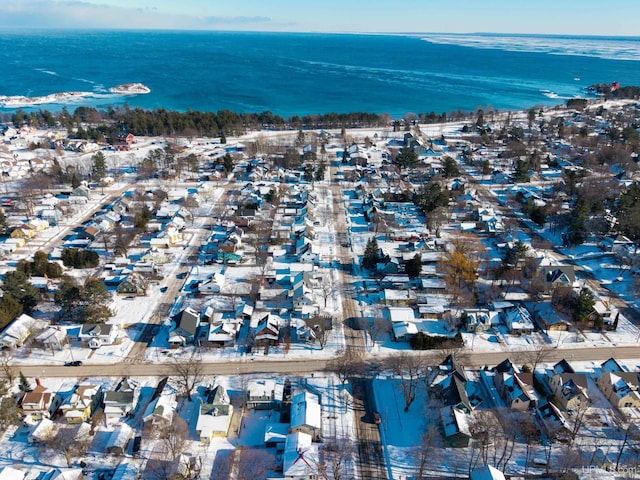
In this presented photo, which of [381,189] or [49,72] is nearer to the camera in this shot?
[381,189]

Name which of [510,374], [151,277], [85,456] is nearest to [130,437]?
[85,456]

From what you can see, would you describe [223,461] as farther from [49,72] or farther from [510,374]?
[49,72]

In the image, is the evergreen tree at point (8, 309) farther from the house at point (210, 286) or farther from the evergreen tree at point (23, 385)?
the house at point (210, 286)

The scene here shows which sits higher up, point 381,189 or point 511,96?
point 511,96

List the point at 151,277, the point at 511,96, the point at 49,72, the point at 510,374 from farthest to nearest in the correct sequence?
1. the point at 49,72
2. the point at 511,96
3. the point at 151,277
4. the point at 510,374

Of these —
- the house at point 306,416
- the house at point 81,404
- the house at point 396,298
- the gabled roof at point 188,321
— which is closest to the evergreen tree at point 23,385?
the house at point 81,404

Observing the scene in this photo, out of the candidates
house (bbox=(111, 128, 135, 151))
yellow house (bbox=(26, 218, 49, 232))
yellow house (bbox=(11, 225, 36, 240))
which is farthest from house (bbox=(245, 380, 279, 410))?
house (bbox=(111, 128, 135, 151))

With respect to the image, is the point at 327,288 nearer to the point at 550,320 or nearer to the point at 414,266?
the point at 414,266

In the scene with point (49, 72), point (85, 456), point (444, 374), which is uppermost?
point (49, 72)
